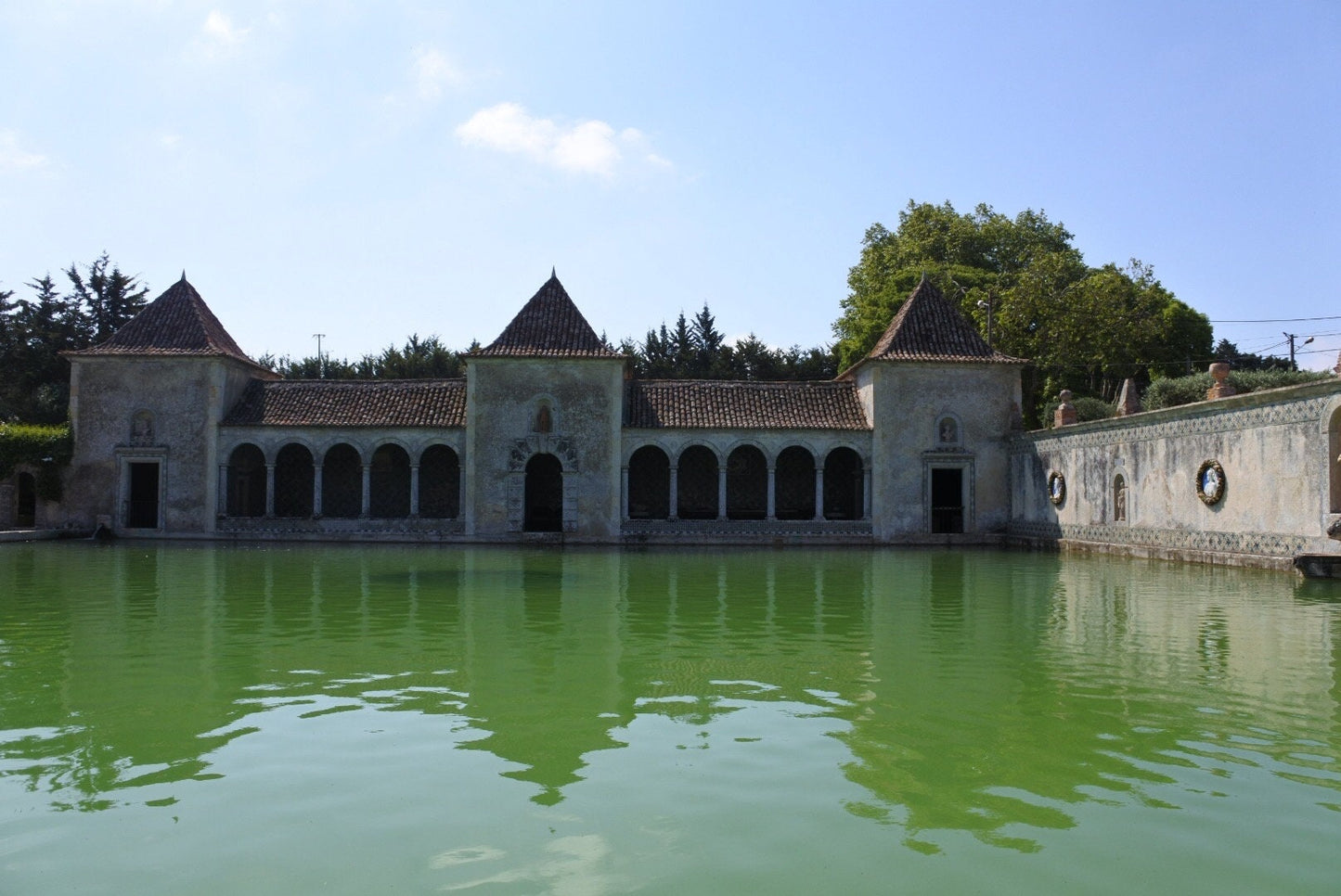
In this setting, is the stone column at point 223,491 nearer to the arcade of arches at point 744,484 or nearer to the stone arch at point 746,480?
the arcade of arches at point 744,484

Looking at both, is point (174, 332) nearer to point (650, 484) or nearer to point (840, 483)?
point (650, 484)

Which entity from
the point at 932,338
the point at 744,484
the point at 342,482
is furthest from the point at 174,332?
the point at 932,338

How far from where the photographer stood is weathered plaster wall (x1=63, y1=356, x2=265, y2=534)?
2625cm

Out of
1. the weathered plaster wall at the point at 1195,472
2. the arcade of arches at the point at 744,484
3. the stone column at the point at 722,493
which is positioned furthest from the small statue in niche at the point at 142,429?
the weathered plaster wall at the point at 1195,472

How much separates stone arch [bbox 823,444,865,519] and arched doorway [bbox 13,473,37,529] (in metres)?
20.6

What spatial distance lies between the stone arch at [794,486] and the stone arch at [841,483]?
441 mm

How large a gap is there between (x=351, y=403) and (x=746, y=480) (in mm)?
10726

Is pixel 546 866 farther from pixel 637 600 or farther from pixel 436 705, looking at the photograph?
pixel 637 600

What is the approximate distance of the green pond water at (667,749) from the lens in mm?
4043

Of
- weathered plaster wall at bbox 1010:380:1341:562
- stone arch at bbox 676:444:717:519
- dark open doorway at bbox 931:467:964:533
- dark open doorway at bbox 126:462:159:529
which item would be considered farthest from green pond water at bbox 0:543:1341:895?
stone arch at bbox 676:444:717:519

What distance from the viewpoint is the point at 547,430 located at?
25.9 meters

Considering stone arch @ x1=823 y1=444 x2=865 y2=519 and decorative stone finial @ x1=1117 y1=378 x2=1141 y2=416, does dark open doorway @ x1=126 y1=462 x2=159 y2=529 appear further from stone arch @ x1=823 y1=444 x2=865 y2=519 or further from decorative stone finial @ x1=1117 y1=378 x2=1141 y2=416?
decorative stone finial @ x1=1117 y1=378 x2=1141 y2=416

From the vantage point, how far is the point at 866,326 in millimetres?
36625

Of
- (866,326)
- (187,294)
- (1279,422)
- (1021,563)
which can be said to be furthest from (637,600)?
(866,326)
